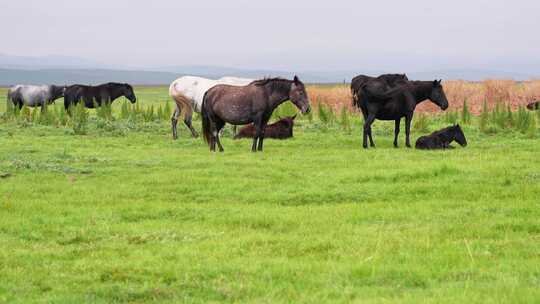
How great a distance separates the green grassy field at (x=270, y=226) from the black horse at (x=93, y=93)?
13.3 m

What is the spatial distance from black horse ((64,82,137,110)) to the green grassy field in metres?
13.3

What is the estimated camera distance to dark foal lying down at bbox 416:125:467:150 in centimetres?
1869

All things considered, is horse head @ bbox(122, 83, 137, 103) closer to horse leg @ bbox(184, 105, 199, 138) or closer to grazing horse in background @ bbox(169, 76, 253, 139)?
grazing horse in background @ bbox(169, 76, 253, 139)

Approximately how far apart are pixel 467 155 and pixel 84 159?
755 centimetres

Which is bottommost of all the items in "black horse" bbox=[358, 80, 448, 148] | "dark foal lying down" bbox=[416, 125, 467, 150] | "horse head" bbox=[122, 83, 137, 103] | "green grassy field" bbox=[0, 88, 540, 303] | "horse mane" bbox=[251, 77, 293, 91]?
"green grassy field" bbox=[0, 88, 540, 303]

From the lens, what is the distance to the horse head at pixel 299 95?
18.8m

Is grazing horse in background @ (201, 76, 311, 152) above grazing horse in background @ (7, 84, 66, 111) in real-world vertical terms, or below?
above

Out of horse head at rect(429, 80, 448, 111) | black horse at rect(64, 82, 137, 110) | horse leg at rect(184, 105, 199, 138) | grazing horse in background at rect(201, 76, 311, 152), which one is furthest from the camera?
black horse at rect(64, 82, 137, 110)

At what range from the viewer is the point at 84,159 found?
16297 millimetres

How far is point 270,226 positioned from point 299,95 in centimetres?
909

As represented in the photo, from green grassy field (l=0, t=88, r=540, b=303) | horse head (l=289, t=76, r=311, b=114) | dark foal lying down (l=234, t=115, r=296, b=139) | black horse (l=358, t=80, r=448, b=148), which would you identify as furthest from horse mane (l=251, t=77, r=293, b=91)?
dark foal lying down (l=234, t=115, r=296, b=139)

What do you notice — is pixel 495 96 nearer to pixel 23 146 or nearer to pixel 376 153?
pixel 376 153

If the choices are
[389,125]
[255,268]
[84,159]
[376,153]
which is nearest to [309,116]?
[389,125]

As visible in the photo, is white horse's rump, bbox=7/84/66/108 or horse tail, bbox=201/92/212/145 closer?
horse tail, bbox=201/92/212/145
